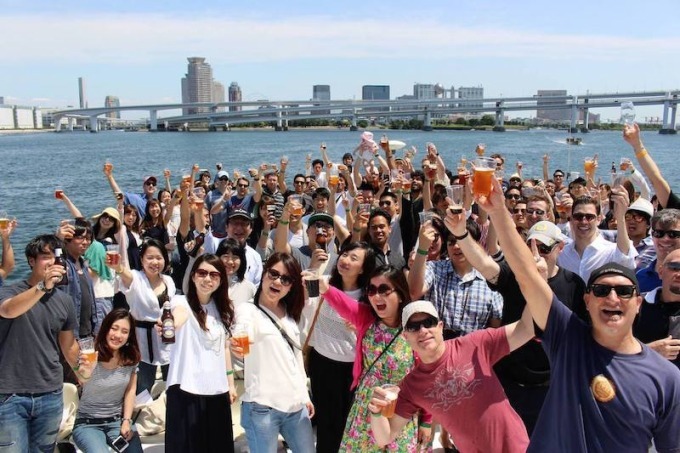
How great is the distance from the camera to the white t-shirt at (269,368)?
2.87m

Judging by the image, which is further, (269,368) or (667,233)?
(667,233)

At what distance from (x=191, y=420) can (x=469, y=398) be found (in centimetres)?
157

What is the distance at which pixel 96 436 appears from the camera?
10.2 feet

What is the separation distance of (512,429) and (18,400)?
97.4 inches

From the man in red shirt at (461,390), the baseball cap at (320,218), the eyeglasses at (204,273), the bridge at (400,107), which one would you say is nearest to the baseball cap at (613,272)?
the man in red shirt at (461,390)

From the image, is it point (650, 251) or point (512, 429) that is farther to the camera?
point (650, 251)

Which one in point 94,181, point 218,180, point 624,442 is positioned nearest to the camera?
point 624,442

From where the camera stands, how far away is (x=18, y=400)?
114 inches

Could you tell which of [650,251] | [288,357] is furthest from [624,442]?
[650,251]

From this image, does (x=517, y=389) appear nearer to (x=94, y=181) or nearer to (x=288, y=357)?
(x=288, y=357)

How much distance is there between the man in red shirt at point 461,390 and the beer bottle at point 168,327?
1.18 m

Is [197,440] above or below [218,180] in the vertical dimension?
below

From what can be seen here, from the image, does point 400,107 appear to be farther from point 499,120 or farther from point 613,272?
point 613,272

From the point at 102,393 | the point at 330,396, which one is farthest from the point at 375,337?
the point at 102,393
